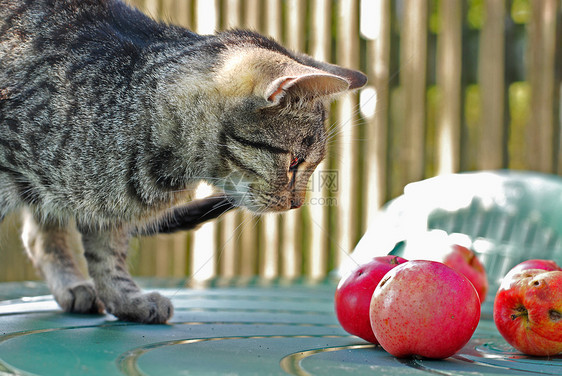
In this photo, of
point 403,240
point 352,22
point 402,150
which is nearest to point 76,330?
point 403,240

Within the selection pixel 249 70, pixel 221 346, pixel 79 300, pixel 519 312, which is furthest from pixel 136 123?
pixel 519 312

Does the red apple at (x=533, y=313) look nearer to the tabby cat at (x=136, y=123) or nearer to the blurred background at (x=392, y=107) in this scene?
the tabby cat at (x=136, y=123)

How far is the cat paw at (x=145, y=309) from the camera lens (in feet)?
5.51

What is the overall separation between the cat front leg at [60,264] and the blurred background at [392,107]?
0.71m

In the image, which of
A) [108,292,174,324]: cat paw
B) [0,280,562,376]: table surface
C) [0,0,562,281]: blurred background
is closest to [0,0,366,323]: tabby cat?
[108,292,174,324]: cat paw

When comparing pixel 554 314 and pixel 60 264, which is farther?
pixel 60 264

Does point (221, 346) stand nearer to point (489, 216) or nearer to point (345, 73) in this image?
point (345, 73)

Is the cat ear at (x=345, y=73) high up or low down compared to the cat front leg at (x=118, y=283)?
up

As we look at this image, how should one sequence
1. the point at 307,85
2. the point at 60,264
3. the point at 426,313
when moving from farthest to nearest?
1. the point at 60,264
2. the point at 307,85
3. the point at 426,313

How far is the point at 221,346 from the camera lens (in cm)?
125

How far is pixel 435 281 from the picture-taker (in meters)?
1.18

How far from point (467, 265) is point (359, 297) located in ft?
1.70

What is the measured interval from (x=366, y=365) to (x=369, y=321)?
229 millimetres

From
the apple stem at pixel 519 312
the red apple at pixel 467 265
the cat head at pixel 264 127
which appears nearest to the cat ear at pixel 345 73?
the cat head at pixel 264 127
